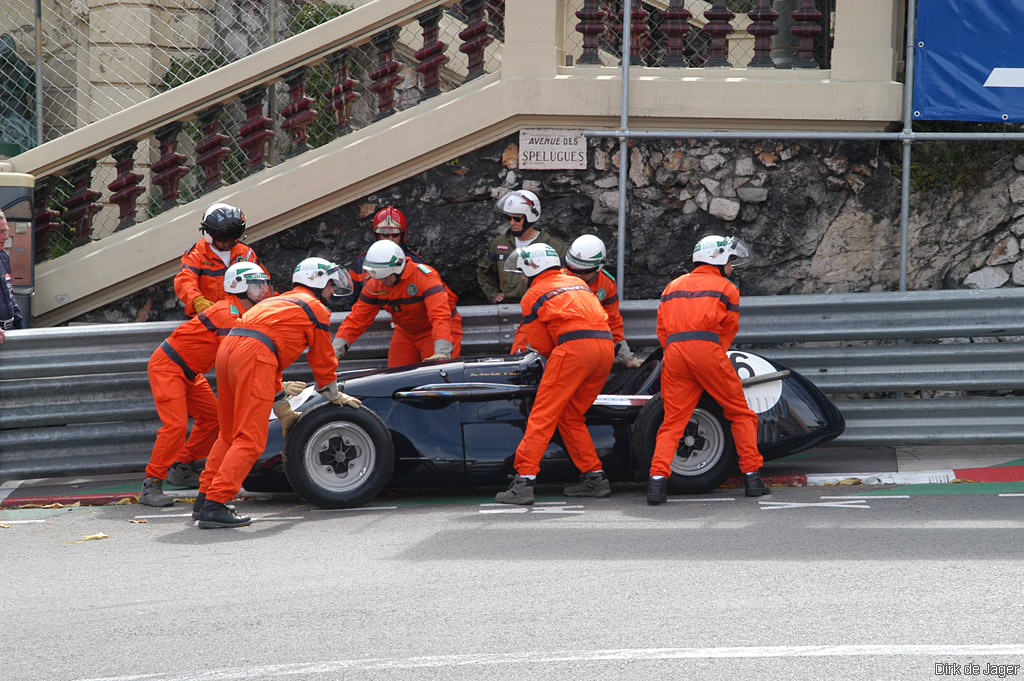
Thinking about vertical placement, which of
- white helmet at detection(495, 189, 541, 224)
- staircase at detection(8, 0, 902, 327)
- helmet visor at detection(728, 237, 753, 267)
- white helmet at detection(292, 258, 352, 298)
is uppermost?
staircase at detection(8, 0, 902, 327)

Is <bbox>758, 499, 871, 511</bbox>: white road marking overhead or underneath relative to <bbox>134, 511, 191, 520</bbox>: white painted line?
overhead

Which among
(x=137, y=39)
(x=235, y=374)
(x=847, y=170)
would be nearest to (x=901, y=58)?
(x=847, y=170)

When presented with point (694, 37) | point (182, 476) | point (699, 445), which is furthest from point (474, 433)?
point (694, 37)

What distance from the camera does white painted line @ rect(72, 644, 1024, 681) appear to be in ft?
13.3

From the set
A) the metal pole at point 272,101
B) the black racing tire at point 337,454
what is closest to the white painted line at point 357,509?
the black racing tire at point 337,454

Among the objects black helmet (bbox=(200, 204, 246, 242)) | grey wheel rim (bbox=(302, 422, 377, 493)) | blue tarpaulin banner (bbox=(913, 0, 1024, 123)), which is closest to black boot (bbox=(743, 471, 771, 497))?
grey wheel rim (bbox=(302, 422, 377, 493))

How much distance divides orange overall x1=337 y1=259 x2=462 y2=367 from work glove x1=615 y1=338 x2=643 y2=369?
1.18m

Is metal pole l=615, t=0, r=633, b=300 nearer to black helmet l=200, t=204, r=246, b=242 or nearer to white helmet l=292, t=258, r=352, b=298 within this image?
white helmet l=292, t=258, r=352, b=298

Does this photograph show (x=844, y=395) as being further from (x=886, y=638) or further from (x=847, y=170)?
(x=886, y=638)

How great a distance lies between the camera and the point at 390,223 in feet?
28.9

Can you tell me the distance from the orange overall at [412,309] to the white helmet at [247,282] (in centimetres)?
99

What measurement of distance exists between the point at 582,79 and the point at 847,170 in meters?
2.35

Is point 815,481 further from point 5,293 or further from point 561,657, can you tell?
point 5,293

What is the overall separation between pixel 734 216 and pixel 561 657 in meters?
6.03
